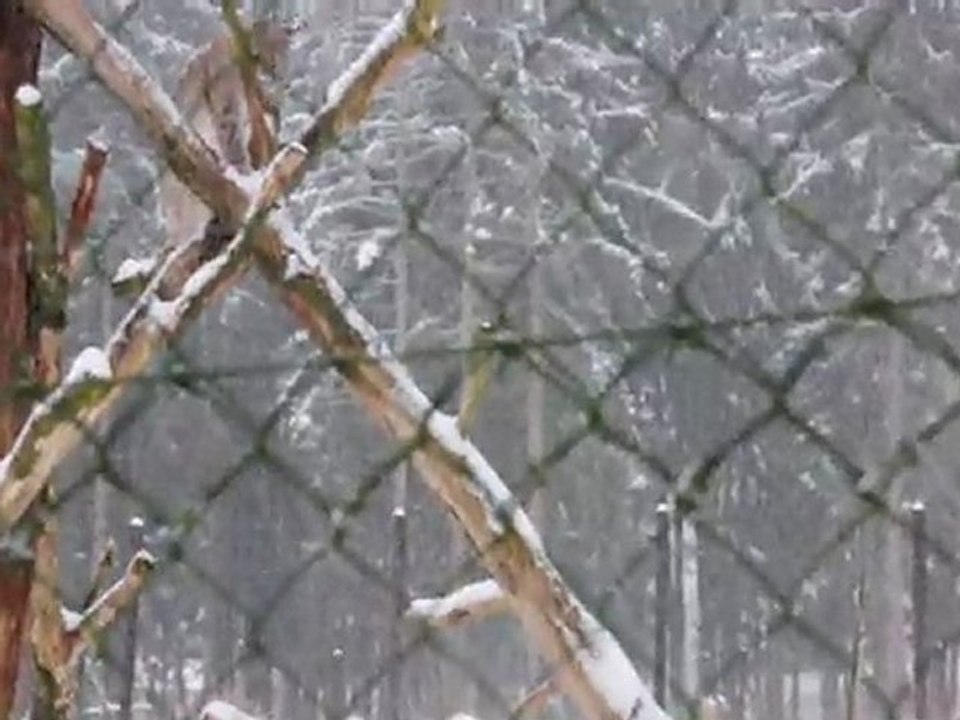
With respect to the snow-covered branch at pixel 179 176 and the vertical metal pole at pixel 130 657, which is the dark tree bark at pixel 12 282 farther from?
the vertical metal pole at pixel 130 657

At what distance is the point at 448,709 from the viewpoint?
2.79 m

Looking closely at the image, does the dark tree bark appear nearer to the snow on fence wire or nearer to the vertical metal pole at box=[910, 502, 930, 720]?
the snow on fence wire

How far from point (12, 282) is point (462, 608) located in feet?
0.93

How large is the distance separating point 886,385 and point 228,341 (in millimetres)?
1300

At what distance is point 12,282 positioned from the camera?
95cm

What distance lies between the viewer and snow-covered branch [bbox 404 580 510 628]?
3.48 ft

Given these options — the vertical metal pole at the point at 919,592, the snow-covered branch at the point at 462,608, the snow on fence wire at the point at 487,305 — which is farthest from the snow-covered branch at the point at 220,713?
the vertical metal pole at the point at 919,592

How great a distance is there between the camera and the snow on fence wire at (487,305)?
77 centimetres

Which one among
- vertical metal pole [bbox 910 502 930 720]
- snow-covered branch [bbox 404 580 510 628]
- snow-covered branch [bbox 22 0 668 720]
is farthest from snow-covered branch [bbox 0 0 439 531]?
vertical metal pole [bbox 910 502 930 720]

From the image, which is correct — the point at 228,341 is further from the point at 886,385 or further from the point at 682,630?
the point at 886,385

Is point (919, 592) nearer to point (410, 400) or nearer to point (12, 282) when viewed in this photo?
point (410, 400)

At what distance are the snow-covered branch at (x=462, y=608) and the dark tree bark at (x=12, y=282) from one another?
0.66 feet

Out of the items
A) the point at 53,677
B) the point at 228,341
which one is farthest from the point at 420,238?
the point at 228,341

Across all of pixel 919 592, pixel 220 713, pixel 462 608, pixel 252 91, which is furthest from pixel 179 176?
pixel 919 592
